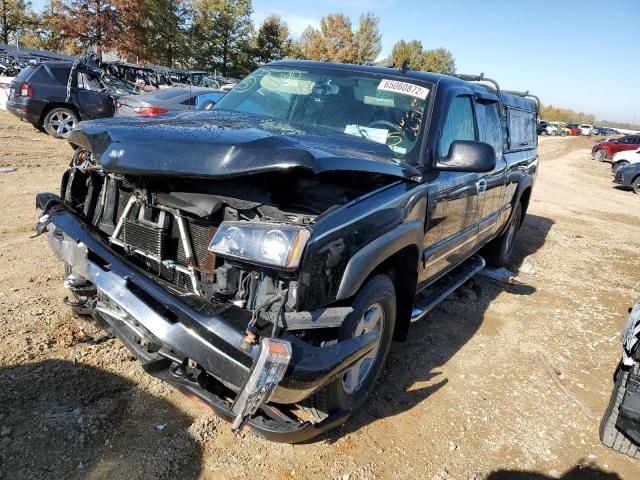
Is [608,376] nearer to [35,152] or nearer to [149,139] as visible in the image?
[149,139]

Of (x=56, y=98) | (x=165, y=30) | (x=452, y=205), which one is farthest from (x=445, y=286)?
(x=165, y=30)

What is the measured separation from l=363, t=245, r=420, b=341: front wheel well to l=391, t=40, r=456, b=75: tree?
180 feet

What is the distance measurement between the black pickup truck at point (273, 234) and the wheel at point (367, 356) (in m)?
0.01

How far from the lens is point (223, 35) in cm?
3878

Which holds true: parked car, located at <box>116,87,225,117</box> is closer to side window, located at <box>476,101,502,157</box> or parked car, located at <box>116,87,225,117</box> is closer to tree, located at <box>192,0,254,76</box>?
side window, located at <box>476,101,502,157</box>

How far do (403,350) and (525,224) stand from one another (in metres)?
6.62

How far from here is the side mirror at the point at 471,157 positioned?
120 inches

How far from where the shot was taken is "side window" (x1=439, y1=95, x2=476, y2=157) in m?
3.51

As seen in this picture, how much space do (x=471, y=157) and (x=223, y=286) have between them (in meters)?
1.73

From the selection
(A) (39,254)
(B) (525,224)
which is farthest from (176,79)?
(A) (39,254)

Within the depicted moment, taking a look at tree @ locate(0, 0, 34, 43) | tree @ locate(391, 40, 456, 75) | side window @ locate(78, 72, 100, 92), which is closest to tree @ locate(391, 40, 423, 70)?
tree @ locate(391, 40, 456, 75)

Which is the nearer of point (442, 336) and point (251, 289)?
point (251, 289)

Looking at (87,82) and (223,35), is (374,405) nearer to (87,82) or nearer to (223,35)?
(87,82)

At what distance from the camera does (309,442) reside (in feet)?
9.11
